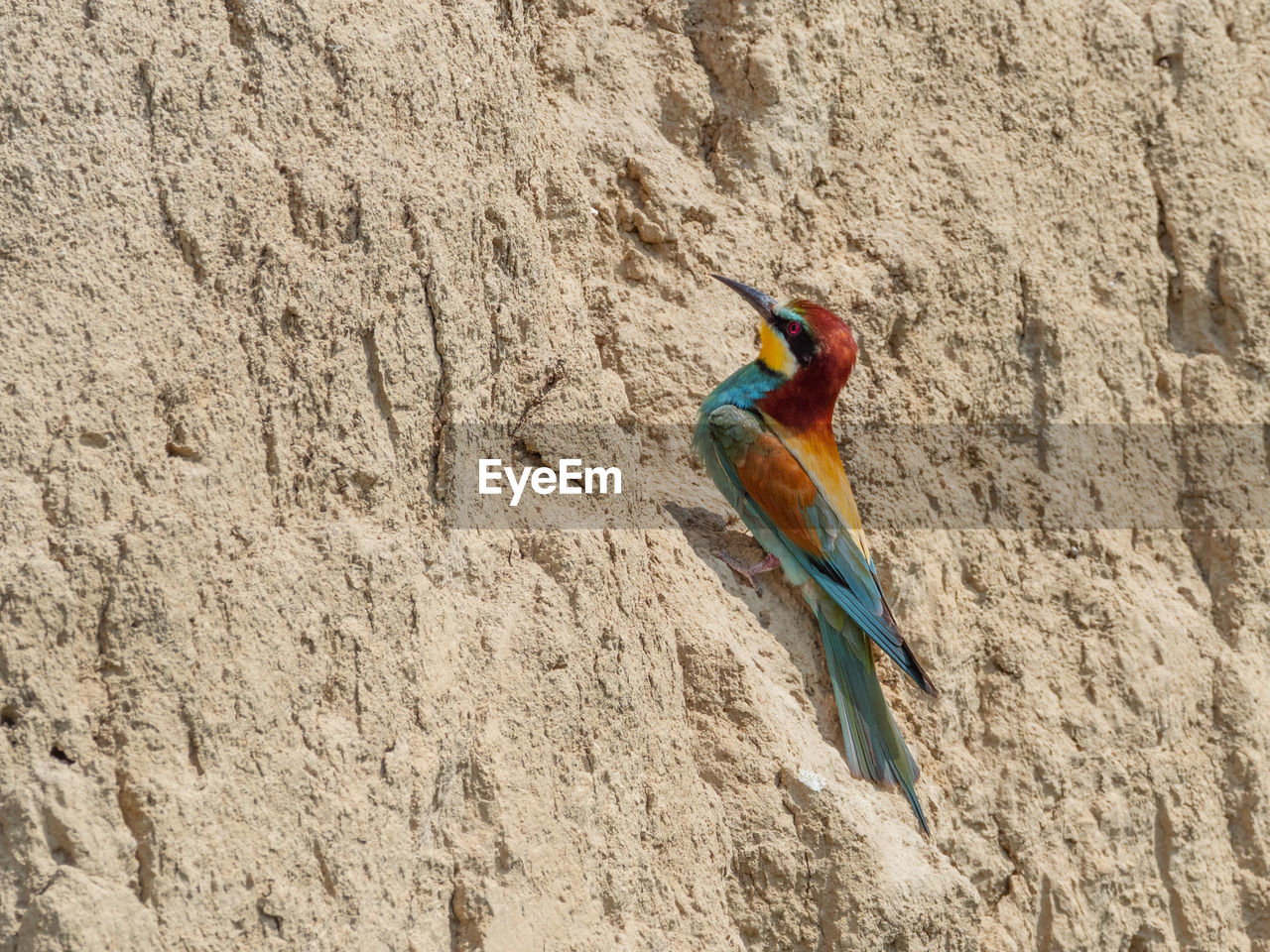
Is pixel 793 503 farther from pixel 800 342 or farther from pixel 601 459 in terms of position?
pixel 601 459

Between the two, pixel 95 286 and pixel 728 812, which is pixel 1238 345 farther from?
pixel 95 286

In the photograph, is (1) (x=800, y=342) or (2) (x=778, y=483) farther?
(2) (x=778, y=483)

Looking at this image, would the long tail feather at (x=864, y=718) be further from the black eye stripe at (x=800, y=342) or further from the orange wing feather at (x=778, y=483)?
the black eye stripe at (x=800, y=342)

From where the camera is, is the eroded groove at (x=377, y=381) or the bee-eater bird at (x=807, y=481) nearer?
the eroded groove at (x=377, y=381)

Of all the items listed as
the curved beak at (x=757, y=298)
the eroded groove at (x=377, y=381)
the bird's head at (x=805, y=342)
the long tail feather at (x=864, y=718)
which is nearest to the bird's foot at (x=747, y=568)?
the long tail feather at (x=864, y=718)

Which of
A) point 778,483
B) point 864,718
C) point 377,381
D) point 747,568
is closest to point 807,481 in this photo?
point 778,483

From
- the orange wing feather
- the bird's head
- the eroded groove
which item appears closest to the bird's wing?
the orange wing feather

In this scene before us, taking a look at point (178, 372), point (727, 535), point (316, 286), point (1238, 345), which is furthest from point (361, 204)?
point (1238, 345)

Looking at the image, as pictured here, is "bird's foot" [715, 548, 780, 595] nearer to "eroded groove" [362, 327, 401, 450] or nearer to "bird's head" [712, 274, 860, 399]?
"bird's head" [712, 274, 860, 399]
